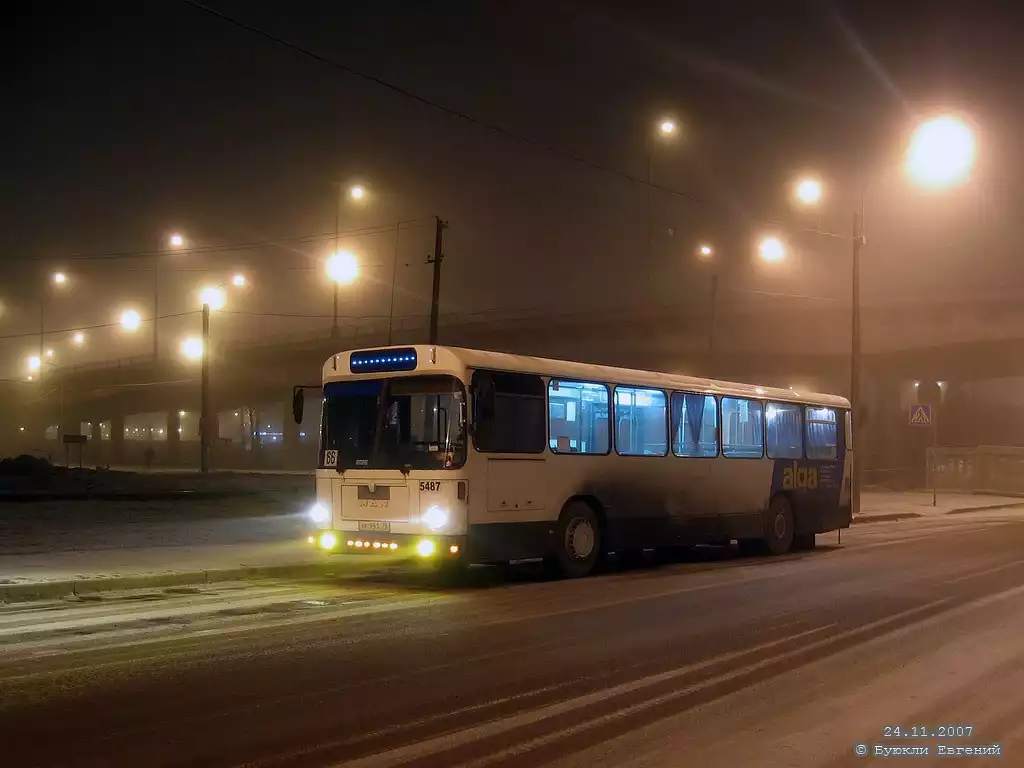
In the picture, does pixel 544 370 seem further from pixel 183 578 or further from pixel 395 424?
pixel 183 578

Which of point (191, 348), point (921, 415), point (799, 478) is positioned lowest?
point (799, 478)

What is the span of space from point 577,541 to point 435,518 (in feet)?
9.54

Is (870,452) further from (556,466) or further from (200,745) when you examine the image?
(200,745)

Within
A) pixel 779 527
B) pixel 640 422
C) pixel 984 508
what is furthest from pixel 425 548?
pixel 984 508

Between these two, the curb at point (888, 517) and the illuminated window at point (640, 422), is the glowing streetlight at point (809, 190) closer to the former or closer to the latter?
the curb at point (888, 517)

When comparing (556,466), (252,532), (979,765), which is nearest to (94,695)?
(979,765)

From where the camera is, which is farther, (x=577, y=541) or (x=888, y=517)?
(x=888, y=517)

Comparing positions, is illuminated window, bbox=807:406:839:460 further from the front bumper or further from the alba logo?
the front bumper

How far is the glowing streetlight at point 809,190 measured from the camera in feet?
108

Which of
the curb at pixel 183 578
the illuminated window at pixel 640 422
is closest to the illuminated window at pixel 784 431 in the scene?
the illuminated window at pixel 640 422

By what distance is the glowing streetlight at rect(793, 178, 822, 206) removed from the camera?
33031mm

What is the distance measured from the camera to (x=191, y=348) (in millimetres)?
70625

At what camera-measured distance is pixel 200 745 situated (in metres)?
6.55

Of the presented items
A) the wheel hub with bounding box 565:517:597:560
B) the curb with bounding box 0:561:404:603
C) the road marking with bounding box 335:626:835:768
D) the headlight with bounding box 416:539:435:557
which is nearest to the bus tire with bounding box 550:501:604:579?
the wheel hub with bounding box 565:517:597:560
